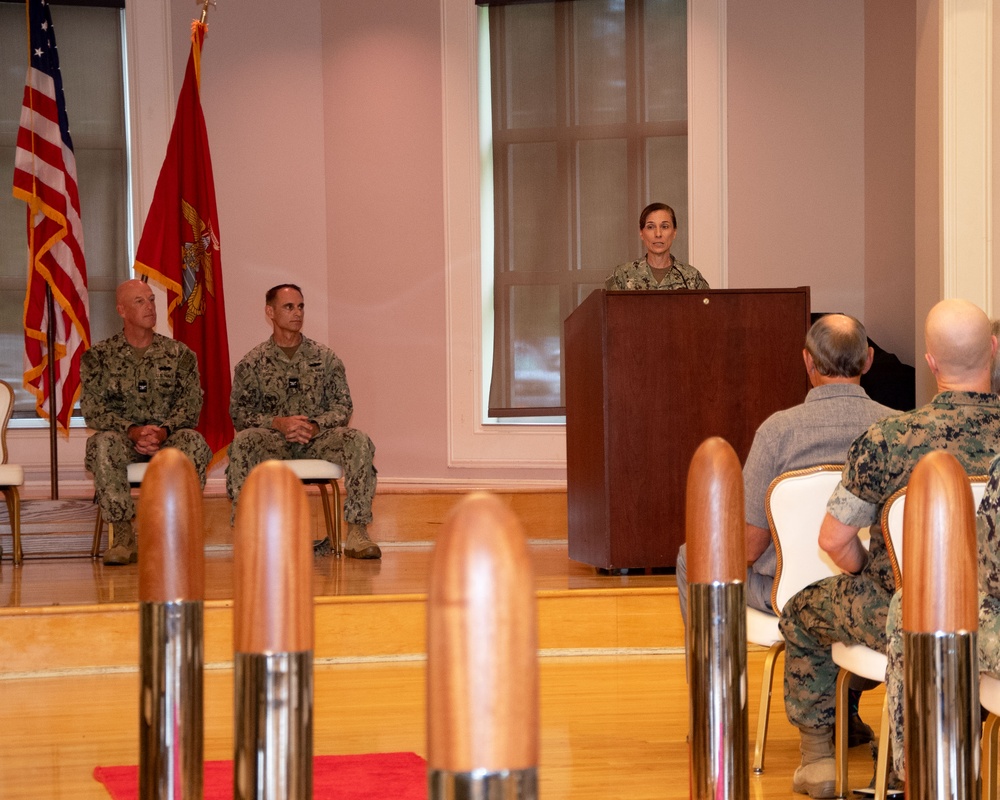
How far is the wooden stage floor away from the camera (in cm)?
318

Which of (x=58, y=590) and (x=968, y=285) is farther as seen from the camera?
(x=968, y=285)

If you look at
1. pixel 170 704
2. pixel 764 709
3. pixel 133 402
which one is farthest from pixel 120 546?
pixel 170 704

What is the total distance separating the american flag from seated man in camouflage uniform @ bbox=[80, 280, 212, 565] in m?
0.43

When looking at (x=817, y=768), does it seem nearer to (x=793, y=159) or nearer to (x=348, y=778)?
(x=348, y=778)

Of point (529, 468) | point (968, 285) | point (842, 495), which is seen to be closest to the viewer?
point (842, 495)

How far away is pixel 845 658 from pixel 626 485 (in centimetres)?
211

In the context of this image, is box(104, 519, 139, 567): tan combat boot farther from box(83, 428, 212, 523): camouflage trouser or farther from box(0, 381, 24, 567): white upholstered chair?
box(0, 381, 24, 567): white upholstered chair

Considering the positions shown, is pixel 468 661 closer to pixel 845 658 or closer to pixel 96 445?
pixel 845 658

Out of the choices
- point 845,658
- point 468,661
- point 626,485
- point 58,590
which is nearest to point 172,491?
point 468,661

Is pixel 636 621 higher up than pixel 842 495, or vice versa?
pixel 842 495

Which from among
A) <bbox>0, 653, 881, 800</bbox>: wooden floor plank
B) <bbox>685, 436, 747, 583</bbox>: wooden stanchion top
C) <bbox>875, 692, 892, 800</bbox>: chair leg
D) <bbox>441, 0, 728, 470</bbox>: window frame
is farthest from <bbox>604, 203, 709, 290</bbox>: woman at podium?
<bbox>685, 436, 747, 583</bbox>: wooden stanchion top

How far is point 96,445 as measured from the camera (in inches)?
224

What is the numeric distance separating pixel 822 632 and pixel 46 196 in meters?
4.96

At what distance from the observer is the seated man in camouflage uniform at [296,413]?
5883 mm
